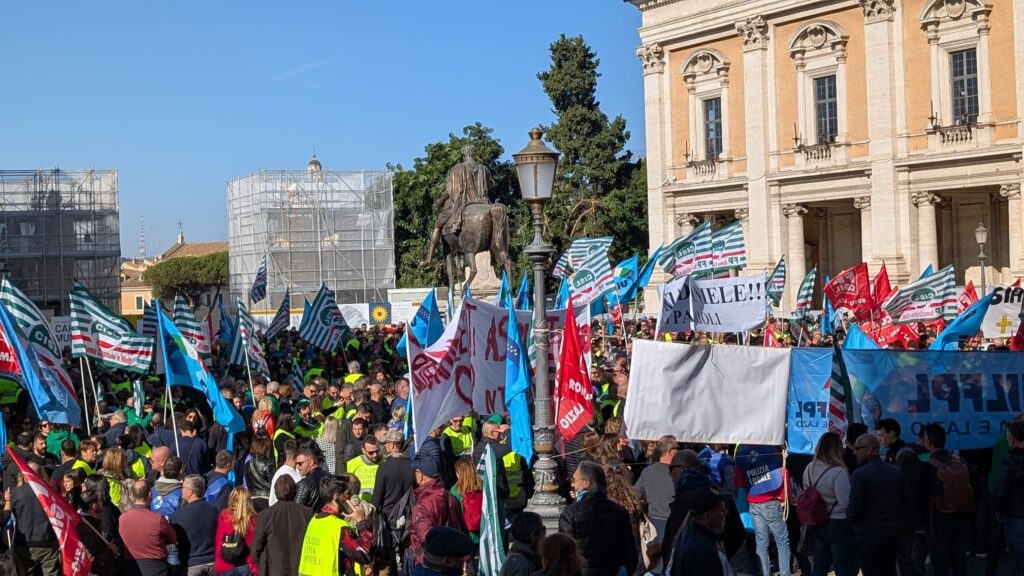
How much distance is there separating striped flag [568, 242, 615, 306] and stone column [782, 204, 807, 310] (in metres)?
21.4

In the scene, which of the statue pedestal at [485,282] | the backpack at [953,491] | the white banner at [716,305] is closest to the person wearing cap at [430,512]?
the backpack at [953,491]

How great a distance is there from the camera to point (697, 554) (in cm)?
655

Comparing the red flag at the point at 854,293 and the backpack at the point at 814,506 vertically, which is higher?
the red flag at the point at 854,293

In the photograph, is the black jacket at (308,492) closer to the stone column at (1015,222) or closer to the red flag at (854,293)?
the red flag at (854,293)

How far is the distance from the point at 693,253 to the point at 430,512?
15273 millimetres

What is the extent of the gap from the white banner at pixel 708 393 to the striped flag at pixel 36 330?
6264 millimetres

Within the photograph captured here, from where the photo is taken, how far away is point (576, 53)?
6216 centimetres

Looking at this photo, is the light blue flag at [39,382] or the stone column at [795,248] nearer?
the light blue flag at [39,382]

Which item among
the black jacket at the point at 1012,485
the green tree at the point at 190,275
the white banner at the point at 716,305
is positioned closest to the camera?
the black jacket at the point at 1012,485

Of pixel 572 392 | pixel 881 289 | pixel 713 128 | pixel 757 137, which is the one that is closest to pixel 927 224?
pixel 757 137

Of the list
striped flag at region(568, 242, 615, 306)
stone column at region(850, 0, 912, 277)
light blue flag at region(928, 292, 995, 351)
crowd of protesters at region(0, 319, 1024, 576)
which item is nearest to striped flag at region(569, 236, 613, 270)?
striped flag at region(568, 242, 615, 306)

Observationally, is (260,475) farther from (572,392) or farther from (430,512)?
(572,392)

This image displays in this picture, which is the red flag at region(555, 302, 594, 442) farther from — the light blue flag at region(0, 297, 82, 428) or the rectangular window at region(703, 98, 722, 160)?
the rectangular window at region(703, 98, 722, 160)

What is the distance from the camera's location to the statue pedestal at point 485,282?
779 inches
